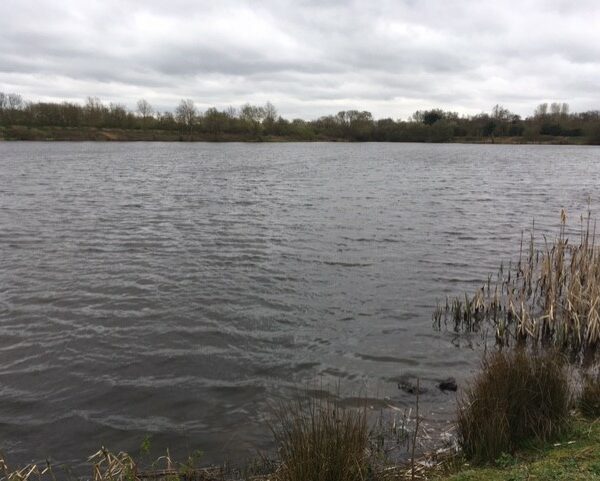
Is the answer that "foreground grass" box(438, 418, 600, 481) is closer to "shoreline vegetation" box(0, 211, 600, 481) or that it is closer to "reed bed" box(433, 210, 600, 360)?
"shoreline vegetation" box(0, 211, 600, 481)

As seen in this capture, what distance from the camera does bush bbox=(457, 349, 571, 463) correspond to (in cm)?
541

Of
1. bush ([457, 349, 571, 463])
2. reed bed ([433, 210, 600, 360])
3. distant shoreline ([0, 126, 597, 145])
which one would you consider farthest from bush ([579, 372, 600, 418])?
distant shoreline ([0, 126, 597, 145])

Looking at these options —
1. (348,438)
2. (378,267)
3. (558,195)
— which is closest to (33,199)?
(378,267)

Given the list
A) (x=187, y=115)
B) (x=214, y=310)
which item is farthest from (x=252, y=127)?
(x=214, y=310)

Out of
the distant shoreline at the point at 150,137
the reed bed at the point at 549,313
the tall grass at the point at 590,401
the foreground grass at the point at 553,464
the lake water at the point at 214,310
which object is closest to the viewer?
the foreground grass at the point at 553,464

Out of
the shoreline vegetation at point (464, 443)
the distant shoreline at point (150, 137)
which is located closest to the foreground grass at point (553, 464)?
the shoreline vegetation at point (464, 443)

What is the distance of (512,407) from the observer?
18.9 ft

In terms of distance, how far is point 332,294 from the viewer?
1216cm

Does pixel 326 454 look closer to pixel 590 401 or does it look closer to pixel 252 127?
pixel 590 401

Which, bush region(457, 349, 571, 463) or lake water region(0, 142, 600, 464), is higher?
bush region(457, 349, 571, 463)

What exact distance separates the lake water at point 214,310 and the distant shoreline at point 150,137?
87.6m

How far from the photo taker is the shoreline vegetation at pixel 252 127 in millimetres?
109000

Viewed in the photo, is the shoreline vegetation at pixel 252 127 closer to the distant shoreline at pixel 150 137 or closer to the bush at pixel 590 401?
the distant shoreline at pixel 150 137

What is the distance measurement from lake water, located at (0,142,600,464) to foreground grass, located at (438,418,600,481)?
1.83 m
